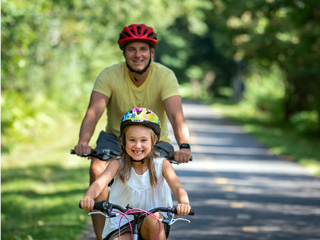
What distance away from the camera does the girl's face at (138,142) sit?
480 centimetres

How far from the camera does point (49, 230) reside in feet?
26.6

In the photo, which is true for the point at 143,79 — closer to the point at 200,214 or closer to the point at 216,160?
the point at 200,214

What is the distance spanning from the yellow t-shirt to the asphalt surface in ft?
8.39

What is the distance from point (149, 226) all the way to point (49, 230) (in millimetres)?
3723

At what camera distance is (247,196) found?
11.5 metres

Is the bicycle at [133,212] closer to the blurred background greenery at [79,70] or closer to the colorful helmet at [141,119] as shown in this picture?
the colorful helmet at [141,119]

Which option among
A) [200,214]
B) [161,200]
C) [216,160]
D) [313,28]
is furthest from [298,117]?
[161,200]

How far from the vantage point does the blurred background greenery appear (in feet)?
41.0

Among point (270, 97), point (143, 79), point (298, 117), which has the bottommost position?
point (143, 79)

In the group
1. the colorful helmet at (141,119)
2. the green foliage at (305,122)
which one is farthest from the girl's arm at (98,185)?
the green foliage at (305,122)

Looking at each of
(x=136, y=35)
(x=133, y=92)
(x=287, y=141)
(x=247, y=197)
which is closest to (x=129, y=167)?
(x=133, y=92)

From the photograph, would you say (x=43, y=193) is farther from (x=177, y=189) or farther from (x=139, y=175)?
(x=177, y=189)

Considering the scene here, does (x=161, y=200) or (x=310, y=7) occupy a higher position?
(x=310, y=7)

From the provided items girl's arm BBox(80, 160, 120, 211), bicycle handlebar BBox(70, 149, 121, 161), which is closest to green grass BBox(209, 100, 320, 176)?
bicycle handlebar BBox(70, 149, 121, 161)
